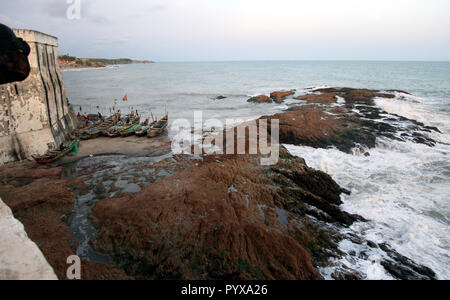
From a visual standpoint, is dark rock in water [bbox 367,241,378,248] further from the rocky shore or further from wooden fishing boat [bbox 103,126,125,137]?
wooden fishing boat [bbox 103,126,125,137]

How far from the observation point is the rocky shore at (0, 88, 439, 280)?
783 cm

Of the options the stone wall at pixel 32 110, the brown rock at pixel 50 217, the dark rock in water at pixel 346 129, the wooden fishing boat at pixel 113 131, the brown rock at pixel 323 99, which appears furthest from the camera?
the brown rock at pixel 323 99

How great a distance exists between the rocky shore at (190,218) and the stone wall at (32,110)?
5.17 feet

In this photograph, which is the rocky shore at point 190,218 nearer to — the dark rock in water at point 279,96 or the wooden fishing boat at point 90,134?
the wooden fishing boat at point 90,134

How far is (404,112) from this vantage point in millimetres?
28750

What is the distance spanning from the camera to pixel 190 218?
9523 millimetres

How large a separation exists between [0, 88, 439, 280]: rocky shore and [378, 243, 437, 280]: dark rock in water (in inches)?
1.4

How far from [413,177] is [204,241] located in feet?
45.9

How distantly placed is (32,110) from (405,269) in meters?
22.4

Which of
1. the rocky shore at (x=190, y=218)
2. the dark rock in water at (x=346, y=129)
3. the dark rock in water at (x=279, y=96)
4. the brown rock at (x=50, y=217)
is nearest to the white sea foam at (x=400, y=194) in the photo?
the rocky shore at (x=190, y=218)

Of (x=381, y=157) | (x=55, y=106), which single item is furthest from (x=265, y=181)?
(x=55, y=106)

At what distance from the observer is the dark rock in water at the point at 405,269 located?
8003 mm

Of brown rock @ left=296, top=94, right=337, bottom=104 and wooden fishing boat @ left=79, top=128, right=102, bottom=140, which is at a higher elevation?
brown rock @ left=296, top=94, right=337, bottom=104

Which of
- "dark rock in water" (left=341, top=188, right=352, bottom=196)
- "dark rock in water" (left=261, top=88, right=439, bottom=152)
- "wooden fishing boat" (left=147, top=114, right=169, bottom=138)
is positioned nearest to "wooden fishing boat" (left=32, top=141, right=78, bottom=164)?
"wooden fishing boat" (left=147, top=114, right=169, bottom=138)
